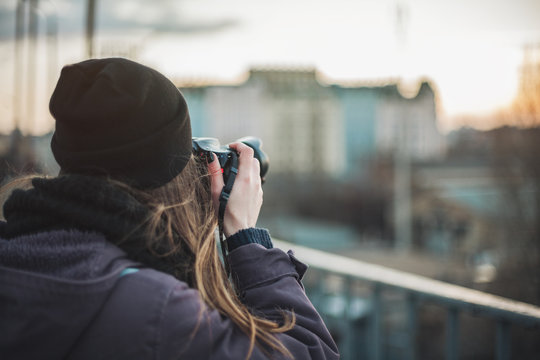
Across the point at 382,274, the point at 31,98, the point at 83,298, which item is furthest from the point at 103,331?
the point at 31,98

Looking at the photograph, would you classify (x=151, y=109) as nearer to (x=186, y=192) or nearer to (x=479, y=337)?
(x=186, y=192)

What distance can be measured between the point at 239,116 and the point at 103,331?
8004cm

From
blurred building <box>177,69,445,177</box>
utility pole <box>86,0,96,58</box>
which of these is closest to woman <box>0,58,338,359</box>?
utility pole <box>86,0,96,58</box>

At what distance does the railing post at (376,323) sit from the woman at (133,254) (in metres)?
1.37

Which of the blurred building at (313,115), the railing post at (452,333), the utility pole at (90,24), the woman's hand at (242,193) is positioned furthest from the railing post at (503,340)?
the blurred building at (313,115)

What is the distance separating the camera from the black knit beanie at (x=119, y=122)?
2.93 feet

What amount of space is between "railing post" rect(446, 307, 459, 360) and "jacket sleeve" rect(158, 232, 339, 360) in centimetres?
117

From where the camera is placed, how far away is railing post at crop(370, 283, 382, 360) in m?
2.30

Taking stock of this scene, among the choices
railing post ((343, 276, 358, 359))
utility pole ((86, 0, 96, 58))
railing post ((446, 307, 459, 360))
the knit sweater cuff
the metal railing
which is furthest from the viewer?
utility pole ((86, 0, 96, 58))

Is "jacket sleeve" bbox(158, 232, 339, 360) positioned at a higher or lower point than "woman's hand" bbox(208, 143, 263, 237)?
lower

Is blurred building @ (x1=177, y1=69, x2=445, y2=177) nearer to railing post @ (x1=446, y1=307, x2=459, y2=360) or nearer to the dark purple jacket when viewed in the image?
railing post @ (x1=446, y1=307, x2=459, y2=360)

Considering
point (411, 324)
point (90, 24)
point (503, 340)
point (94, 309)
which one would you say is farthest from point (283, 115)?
point (94, 309)

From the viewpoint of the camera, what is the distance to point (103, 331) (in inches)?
31.3

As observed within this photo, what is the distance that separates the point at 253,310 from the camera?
968mm
